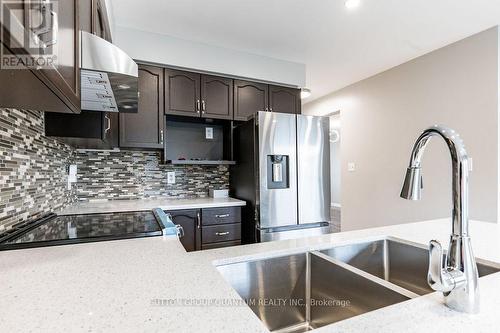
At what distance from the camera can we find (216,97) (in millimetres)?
2797

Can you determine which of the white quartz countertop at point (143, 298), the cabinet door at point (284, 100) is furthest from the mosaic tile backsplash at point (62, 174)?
the cabinet door at point (284, 100)

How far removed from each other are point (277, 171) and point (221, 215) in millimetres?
671

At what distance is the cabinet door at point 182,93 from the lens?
103 inches

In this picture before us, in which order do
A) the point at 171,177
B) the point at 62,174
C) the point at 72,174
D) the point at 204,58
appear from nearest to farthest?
the point at 62,174
the point at 72,174
the point at 204,58
the point at 171,177

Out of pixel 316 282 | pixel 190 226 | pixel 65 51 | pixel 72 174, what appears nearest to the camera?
pixel 65 51

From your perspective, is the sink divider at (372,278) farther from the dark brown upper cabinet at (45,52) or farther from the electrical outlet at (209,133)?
the electrical outlet at (209,133)

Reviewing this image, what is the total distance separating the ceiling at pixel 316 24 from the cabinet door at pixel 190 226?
1679 mm

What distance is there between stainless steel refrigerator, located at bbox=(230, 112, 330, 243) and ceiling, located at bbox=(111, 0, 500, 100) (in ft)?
2.60

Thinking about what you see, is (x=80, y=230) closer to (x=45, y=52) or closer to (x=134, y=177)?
(x=45, y=52)

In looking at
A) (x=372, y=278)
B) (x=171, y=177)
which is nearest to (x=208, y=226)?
(x=171, y=177)

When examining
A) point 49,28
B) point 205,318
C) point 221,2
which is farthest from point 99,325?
point 221,2

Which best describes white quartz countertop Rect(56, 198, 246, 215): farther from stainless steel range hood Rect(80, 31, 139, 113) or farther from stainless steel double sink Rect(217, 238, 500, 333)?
stainless steel double sink Rect(217, 238, 500, 333)

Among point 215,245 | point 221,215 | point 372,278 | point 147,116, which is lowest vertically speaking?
point 215,245

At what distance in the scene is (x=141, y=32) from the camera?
2.47m
